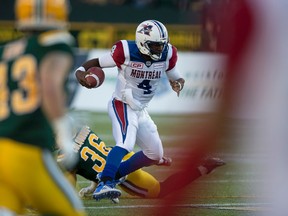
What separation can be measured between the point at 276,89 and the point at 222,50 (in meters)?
0.44

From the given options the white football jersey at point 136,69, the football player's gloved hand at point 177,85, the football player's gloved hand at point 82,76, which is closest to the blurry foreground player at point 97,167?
the football player's gloved hand at point 82,76

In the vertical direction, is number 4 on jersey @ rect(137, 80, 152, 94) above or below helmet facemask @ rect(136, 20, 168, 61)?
below

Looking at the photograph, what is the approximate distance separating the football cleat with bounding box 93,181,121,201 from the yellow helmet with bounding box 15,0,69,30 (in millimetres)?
3121

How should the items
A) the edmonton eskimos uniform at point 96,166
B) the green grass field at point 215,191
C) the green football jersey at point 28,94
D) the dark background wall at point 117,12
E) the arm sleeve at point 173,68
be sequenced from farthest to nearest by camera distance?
1. the dark background wall at point 117,12
2. the arm sleeve at point 173,68
3. the edmonton eskimos uniform at point 96,166
4. the green football jersey at point 28,94
5. the green grass field at point 215,191

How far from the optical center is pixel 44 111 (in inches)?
187

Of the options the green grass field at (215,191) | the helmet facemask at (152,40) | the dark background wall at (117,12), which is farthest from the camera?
the dark background wall at (117,12)

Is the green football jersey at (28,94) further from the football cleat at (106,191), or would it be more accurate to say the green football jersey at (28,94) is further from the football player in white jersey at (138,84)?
the football player in white jersey at (138,84)

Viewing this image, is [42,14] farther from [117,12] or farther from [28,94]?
[117,12]

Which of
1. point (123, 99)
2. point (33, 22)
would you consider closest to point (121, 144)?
point (123, 99)

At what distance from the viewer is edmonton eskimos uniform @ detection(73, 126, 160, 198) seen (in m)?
8.19

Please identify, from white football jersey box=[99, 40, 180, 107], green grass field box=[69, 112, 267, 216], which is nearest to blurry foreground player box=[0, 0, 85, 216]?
green grass field box=[69, 112, 267, 216]

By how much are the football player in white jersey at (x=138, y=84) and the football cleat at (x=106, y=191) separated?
18 cm

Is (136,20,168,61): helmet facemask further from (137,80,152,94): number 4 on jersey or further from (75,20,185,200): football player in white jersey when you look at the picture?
(137,80,152,94): number 4 on jersey

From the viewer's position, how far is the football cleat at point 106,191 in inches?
314
